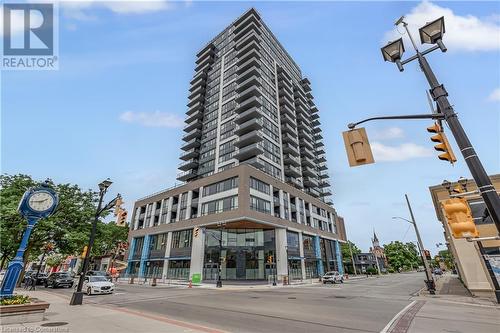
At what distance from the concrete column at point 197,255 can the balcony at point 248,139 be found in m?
19.5

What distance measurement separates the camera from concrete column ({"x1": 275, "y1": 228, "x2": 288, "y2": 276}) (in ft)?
137

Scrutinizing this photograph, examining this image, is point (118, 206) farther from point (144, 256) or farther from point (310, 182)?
point (310, 182)

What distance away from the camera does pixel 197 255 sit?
42.6m

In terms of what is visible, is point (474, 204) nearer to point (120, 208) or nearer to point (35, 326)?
point (120, 208)

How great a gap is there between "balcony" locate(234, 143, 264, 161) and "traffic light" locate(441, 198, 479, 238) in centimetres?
4660

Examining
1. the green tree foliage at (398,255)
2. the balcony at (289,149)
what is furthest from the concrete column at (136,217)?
the green tree foliage at (398,255)

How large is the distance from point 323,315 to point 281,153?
49.8 meters

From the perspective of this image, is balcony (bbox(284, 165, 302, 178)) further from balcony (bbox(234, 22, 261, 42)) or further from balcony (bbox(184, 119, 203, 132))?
balcony (bbox(234, 22, 261, 42))

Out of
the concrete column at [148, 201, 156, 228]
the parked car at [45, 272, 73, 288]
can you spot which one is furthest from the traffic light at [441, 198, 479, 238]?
the concrete column at [148, 201, 156, 228]

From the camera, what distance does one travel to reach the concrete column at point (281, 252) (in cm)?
4180

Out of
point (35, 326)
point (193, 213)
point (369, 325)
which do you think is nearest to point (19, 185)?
point (35, 326)

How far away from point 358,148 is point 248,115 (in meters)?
51.3

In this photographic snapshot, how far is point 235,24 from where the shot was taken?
76.9 meters

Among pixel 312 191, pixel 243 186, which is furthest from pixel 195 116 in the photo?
pixel 312 191
